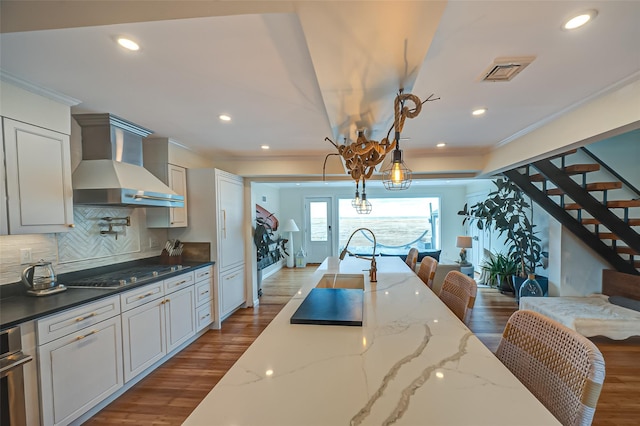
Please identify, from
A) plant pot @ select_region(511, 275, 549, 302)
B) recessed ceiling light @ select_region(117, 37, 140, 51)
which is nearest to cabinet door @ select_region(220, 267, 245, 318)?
recessed ceiling light @ select_region(117, 37, 140, 51)

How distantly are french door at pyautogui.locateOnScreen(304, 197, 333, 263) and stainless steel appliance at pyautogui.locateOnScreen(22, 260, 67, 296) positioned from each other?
626cm

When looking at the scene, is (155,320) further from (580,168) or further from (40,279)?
(580,168)

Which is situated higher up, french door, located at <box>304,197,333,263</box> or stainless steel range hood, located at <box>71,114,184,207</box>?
stainless steel range hood, located at <box>71,114,184,207</box>

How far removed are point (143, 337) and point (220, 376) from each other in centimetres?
78

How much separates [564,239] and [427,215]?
13.0ft

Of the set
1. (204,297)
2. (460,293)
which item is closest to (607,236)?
(460,293)

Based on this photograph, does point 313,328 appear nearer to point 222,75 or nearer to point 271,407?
point 271,407

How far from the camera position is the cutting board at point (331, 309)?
1358 millimetres

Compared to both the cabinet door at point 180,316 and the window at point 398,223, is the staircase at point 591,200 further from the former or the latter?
the cabinet door at point 180,316

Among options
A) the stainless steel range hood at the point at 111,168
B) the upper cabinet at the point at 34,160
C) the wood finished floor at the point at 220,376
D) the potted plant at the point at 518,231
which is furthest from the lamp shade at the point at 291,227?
the upper cabinet at the point at 34,160

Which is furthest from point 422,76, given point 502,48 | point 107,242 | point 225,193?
point 107,242

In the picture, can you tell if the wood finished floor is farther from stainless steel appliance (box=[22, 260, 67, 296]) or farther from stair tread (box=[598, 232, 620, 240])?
→ stair tread (box=[598, 232, 620, 240])

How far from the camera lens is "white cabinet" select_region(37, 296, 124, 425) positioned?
5.60ft

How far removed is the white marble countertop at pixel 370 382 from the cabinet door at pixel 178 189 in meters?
A: 2.58
